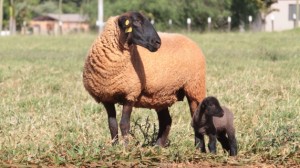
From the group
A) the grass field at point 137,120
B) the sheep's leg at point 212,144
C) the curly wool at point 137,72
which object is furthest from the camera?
the curly wool at point 137,72

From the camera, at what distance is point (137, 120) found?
9844 millimetres

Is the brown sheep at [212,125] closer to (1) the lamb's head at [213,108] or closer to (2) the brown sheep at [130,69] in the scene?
(1) the lamb's head at [213,108]

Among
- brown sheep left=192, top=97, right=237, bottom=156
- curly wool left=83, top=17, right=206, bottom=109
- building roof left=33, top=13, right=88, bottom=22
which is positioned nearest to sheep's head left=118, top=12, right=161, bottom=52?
curly wool left=83, top=17, right=206, bottom=109

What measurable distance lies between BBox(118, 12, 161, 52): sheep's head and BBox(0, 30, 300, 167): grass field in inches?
34.8

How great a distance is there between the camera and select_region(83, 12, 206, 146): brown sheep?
8.10 metres

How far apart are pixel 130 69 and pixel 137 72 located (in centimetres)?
11

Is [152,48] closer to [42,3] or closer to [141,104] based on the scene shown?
[141,104]

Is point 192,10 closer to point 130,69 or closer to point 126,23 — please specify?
point 130,69

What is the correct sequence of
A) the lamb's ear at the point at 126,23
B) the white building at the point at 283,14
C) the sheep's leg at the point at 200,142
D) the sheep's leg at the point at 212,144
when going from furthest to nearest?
1. the white building at the point at 283,14
2. the lamb's ear at the point at 126,23
3. the sheep's leg at the point at 200,142
4. the sheep's leg at the point at 212,144

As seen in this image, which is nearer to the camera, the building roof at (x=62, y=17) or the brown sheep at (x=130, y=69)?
the brown sheep at (x=130, y=69)

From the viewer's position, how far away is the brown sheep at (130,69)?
810 centimetres

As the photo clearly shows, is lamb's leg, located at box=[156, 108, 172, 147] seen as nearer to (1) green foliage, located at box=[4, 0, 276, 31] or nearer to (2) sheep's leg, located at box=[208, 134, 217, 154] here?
(2) sheep's leg, located at box=[208, 134, 217, 154]

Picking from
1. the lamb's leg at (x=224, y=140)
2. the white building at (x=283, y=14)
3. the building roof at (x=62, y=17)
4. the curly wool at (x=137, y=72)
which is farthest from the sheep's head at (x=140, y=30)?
the building roof at (x=62, y=17)

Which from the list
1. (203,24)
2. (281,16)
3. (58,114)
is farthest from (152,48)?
(281,16)
